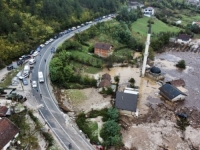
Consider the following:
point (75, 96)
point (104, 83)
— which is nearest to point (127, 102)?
point (104, 83)

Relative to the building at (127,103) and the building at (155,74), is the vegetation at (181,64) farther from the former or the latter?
the building at (127,103)

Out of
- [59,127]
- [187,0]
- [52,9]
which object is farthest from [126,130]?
[187,0]

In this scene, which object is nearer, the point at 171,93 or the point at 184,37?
the point at 171,93

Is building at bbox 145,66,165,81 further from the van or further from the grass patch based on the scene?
the van

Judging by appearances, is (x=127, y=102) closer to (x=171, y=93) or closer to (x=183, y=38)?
(x=171, y=93)

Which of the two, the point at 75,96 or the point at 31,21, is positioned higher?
the point at 31,21

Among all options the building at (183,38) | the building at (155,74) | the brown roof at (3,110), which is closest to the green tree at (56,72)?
the brown roof at (3,110)

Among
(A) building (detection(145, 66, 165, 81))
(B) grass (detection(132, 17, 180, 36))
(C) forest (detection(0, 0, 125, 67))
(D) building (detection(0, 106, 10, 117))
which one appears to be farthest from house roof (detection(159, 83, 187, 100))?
(B) grass (detection(132, 17, 180, 36))
